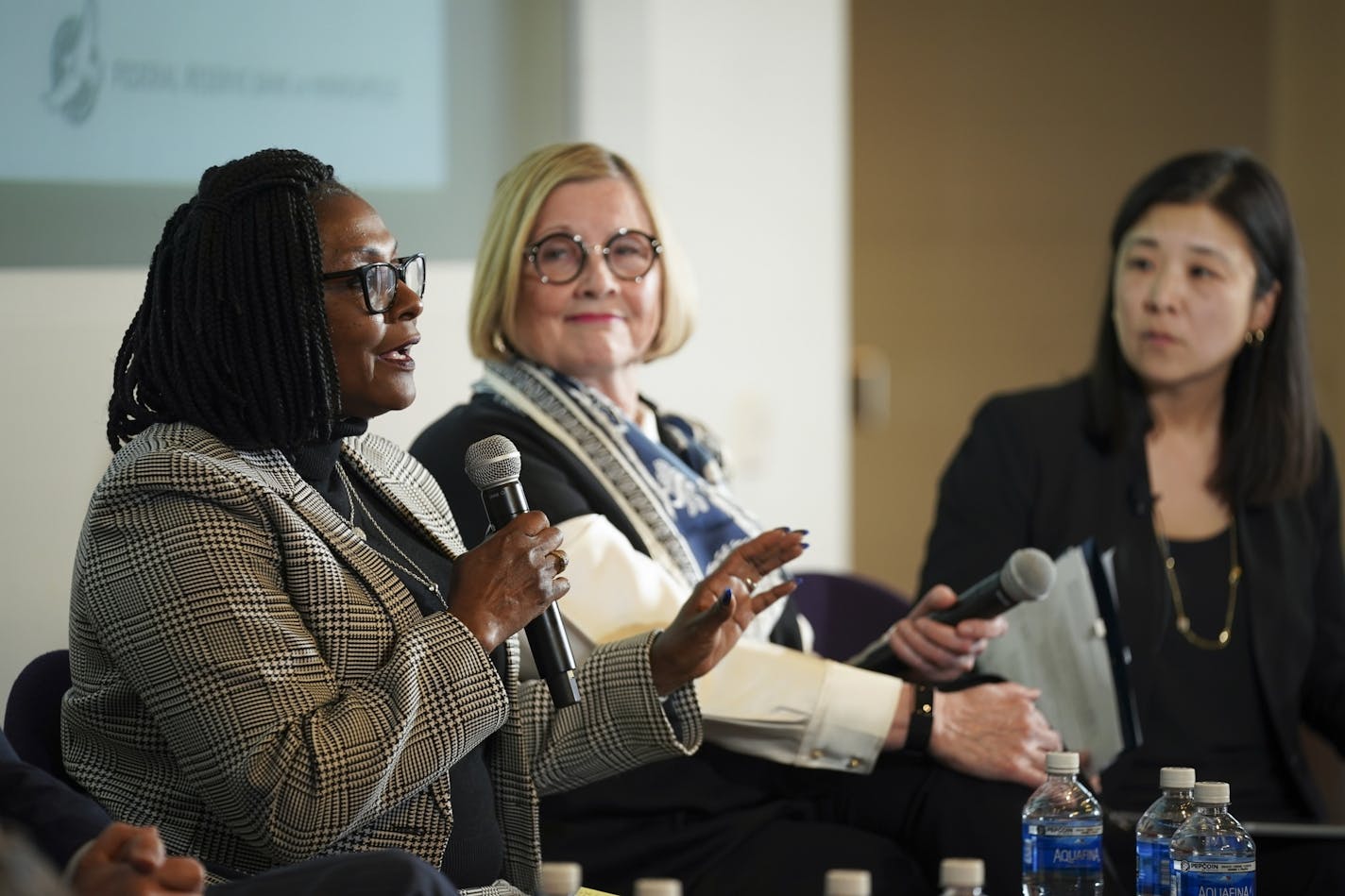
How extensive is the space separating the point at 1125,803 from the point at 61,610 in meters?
1.78

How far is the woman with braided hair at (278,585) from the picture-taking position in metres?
1.78

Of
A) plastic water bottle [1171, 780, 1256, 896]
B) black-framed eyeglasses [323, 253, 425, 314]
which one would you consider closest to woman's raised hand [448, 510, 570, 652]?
black-framed eyeglasses [323, 253, 425, 314]

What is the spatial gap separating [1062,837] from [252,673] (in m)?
1.14

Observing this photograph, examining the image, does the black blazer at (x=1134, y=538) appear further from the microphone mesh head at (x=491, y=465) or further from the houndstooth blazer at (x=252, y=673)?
the houndstooth blazer at (x=252, y=673)

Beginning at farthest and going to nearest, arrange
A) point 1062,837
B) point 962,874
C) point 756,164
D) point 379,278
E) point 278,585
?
point 756,164, point 1062,837, point 379,278, point 278,585, point 962,874

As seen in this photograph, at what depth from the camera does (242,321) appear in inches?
75.6

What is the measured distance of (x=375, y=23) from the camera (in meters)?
3.28

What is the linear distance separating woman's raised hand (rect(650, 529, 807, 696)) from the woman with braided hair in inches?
9.7

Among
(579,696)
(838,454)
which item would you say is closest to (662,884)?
(579,696)

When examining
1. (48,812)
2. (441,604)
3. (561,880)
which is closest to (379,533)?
(441,604)

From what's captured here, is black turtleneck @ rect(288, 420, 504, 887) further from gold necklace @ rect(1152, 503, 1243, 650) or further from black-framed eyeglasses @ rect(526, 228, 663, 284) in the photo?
gold necklace @ rect(1152, 503, 1243, 650)

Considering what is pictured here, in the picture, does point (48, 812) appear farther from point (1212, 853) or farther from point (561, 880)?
point (1212, 853)

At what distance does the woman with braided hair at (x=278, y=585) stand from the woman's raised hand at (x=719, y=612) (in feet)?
0.81

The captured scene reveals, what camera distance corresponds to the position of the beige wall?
6.07 meters
